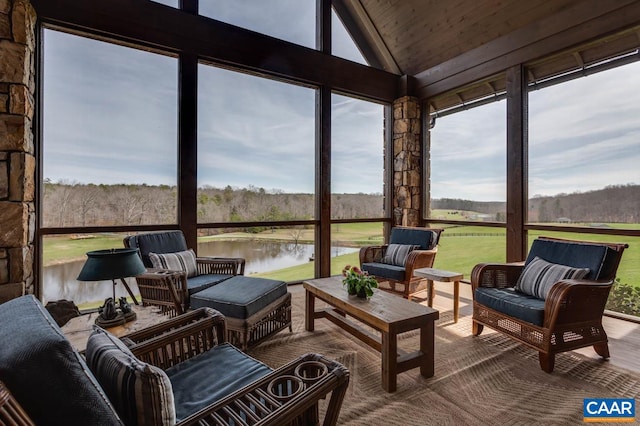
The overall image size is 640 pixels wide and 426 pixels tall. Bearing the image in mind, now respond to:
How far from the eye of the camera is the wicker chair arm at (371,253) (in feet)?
14.3

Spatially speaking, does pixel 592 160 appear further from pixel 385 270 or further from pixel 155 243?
pixel 155 243

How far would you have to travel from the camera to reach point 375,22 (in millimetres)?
5383

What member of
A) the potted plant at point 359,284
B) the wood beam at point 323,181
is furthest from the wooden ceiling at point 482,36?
the potted plant at point 359,284

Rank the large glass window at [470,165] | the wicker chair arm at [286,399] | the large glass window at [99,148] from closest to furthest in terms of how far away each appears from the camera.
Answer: the wicker chair arm at [286,399] → the large glass window at [99,148] → the large glass window at [470,165]

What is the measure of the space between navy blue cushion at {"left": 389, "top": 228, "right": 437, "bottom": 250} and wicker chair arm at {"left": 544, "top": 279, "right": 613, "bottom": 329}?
6.06 ft

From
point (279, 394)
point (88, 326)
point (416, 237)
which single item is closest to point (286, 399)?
point (279, 394)

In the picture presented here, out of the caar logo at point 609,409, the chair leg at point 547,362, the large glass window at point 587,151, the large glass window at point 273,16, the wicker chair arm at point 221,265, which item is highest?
the large glass window at point 273,16

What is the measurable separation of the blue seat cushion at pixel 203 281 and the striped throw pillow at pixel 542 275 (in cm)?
286

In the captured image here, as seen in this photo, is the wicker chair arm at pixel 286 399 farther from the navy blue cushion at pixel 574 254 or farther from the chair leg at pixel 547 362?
the navy blue cushion at pixel 574 254

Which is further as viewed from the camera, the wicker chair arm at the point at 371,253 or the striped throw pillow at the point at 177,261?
the wicker chair arm at the point at 371,253

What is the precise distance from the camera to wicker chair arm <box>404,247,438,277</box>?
379 centimetres

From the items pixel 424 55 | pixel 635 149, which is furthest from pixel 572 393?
pixel 424 55

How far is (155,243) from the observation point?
3.29 meters

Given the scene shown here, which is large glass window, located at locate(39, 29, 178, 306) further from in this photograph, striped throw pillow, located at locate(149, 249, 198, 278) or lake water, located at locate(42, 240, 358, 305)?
striped throw pillow, located at locate(149, 249, 198, 278)
